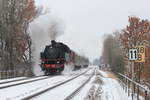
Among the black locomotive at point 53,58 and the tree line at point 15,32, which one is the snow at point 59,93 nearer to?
the black locomotive at point 53,58

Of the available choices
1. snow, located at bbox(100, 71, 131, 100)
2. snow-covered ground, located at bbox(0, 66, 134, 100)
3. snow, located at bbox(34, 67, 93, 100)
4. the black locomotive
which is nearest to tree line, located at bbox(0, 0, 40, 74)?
the black locomotive

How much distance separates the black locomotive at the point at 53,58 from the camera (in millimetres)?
47275

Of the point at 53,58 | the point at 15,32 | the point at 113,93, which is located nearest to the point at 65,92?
the point at 113,93

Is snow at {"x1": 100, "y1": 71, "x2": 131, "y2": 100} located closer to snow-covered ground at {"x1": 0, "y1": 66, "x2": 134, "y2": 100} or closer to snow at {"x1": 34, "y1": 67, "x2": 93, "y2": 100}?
snow-covered ground at {"x1": 0, "y1": 66, "x2": 134, "y2": 100}

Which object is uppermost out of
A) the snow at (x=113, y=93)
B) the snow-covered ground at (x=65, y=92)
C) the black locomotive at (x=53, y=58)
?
the black locomotive at (x=53, y=58)

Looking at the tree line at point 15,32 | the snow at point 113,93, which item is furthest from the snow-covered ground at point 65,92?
the tree line at point 15,32

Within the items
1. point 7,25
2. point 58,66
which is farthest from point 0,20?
point 58,66

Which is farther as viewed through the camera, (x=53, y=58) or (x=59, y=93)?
(x=53, y=58)

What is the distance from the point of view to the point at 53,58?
4766cm

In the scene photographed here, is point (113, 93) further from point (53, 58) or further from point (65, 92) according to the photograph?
point (53, 58)

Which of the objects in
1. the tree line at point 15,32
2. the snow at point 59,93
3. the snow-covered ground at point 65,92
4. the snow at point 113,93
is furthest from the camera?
the tree line at point 15,32

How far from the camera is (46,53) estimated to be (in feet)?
158

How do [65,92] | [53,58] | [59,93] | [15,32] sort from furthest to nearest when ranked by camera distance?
[15,32] → [53,58] → [65,92] → [59,93]

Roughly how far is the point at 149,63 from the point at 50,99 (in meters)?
43.8
